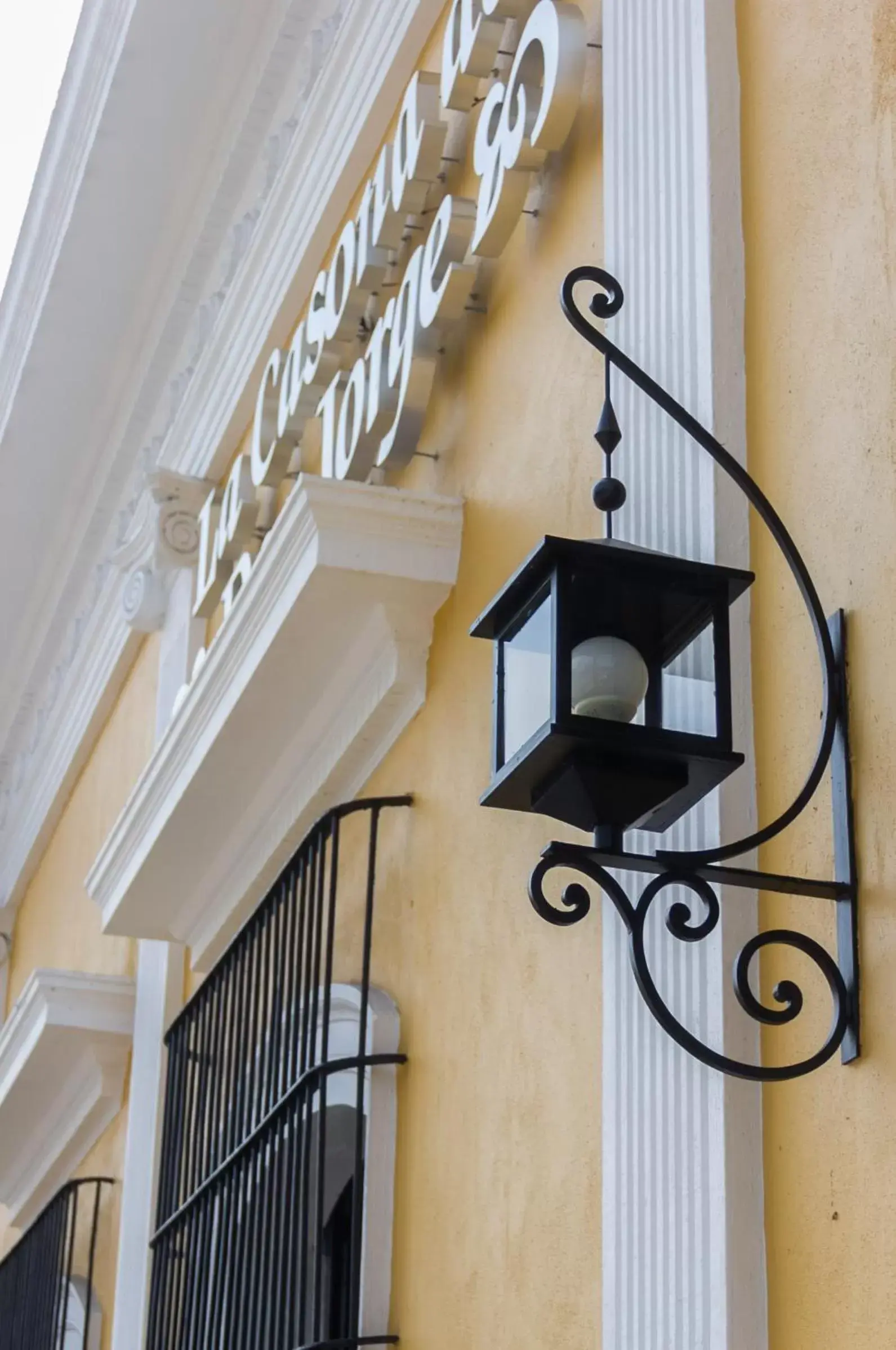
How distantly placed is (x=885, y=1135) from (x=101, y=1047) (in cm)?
506

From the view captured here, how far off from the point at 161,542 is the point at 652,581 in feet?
15.3

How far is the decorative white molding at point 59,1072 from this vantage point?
22.6 feet

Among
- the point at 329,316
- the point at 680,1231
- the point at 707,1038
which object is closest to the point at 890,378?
the point at 707,1038

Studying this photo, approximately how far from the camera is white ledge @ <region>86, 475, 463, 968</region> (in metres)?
4.07

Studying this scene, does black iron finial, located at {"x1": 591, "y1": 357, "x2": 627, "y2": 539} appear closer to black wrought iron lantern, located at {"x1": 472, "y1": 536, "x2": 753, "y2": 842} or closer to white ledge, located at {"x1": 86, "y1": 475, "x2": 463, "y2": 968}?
black wrought iron lantern, located at {"x1": 472, "y1": 536, "x2": 753, "y2": 842}

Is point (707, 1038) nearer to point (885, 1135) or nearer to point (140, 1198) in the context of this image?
point (885, 1135)

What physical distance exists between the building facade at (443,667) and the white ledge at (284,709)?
0.04 feet

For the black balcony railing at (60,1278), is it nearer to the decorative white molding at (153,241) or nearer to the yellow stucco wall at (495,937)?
the decorative white molding at (153,241)

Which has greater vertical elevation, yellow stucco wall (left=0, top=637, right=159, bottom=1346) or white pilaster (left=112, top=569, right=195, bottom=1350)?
yellow stucco wall (left=0, top=637, right=159, bottom=1346)

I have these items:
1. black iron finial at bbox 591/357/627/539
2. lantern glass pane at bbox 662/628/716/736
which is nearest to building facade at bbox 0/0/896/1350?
lantern glass pane at bbox 662/628/716/736

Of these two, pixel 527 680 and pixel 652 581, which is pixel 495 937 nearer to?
pixel 527 680

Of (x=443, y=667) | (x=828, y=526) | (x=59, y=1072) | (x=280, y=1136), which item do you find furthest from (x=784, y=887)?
(x=59, y=1072)

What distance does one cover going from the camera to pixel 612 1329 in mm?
2752

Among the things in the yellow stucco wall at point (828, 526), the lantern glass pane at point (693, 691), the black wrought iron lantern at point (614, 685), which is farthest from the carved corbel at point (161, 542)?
the lantern glass pane at point (693, 691)
